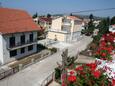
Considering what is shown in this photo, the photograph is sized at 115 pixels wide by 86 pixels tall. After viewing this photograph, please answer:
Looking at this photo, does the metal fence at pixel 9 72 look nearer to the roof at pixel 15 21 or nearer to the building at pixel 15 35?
the building at pixel 15 35

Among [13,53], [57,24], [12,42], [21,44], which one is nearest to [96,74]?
[12,42]

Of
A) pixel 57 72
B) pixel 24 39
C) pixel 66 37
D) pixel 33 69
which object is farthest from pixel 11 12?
pixel 66 37

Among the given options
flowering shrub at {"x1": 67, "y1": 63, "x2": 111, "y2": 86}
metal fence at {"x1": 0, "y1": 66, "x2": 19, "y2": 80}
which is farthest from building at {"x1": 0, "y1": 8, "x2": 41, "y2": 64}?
flowering shrub at {"x1": 67, "y1": 63, "x2": 111, "y2": 86}

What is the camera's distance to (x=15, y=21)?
27188 millimetres

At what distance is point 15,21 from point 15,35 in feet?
11.7

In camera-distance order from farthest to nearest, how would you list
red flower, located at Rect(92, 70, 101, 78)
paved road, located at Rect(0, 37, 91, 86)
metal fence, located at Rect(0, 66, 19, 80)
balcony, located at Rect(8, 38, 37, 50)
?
balcony, located at Rect(8, 38, 37, 50), metal fence, located at Rect(0, 66, 19, 80), paved road, located at Rect(0, 37, 91, 86), red flower, located at Rect(92, 70, 101, 78)

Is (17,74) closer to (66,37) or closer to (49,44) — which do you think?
(49,44)

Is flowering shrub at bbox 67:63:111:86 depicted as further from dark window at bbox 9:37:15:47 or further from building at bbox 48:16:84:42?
building at bbox 48:16:84:42

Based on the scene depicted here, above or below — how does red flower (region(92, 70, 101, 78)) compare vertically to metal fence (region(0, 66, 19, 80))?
above

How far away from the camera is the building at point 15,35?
76.9 feet

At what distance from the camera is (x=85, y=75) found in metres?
7.28

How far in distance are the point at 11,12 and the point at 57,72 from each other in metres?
15.5

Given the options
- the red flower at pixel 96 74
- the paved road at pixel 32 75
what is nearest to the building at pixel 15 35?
the paved road at pixel 32 75

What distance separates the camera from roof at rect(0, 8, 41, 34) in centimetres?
2417
